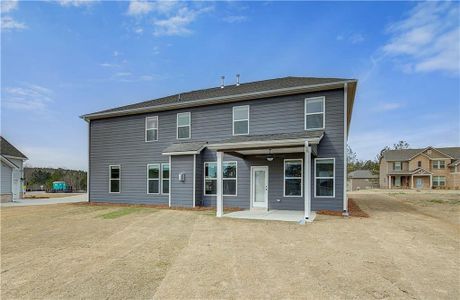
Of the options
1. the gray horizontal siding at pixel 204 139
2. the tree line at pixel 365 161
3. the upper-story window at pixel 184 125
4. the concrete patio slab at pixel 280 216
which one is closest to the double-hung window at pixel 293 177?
Answer: the gray horizontal siding at pixel 204 139

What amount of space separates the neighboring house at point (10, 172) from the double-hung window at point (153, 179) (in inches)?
436

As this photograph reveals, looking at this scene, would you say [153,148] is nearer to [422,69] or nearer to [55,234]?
[55,234]

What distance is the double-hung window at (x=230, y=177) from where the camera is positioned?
1382 cm

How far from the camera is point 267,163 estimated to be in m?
13.2

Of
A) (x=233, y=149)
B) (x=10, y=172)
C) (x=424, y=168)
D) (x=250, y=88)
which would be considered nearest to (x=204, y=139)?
(x=250, y=88)

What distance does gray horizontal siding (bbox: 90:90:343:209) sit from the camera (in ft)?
39.5

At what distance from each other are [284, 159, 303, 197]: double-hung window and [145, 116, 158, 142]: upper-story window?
7524mm

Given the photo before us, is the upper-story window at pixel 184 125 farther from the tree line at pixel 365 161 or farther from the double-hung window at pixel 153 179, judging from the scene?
the tree line at pixel 365 161

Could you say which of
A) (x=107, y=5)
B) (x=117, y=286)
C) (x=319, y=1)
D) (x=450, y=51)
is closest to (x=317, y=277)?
(x=117, y=286)

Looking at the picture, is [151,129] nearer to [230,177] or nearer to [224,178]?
[224,178]

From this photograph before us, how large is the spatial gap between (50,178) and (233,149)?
102ft

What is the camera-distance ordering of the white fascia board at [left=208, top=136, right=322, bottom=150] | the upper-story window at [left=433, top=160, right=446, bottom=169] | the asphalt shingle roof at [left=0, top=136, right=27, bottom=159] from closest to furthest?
the white fascia board at [left=208, top=136, right=322, bottom=150]
the asphalt shingle roof at [left=0, top=136, right=27, bottom=159]
the upper-story window at [left=433, top=160, right=446, bottom=169]

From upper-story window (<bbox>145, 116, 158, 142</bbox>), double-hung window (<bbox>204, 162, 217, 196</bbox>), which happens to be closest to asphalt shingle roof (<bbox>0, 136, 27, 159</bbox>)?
upper-story window (<bbox>145, 116, 158, 142</bbox>)

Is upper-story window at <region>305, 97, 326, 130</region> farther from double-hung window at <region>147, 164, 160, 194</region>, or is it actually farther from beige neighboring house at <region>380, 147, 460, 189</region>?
beige neighboring house at <region>380, 147, 460, 189</region>
